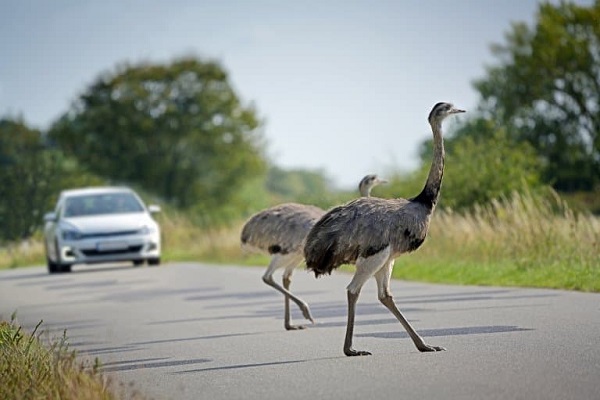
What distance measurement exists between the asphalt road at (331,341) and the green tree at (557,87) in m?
31.7

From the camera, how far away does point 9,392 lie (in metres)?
9.84

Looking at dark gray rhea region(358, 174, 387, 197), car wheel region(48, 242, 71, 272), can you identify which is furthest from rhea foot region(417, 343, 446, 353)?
car wheel region(48, 242, 71, 272)

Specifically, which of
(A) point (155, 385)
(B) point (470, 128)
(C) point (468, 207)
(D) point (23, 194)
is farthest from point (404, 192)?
(A) point (155, 385)

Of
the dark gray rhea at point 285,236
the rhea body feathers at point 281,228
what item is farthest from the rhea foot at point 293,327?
the rhea body feathers at point 281,228

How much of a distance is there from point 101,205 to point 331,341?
60.2 ft

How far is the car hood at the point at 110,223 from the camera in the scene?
2959cm

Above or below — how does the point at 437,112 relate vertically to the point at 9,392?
above

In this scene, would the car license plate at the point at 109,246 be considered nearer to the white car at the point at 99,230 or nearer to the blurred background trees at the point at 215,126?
the white car at the point at 99,230

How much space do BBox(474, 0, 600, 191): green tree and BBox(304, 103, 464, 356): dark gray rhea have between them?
4191 centimetres

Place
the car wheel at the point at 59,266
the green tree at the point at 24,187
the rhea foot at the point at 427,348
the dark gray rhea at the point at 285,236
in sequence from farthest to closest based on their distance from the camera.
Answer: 1. the green tree at the point at 24,187
2. the car wheel at the point at 59,266
3. the dark gray rhea at the point at 285,236
4. the rhea foot at the point at 427,348

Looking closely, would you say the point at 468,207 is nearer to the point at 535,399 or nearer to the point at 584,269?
the point at 584,269

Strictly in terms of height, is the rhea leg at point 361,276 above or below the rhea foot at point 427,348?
above

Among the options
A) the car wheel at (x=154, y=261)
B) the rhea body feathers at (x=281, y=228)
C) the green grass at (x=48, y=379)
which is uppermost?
the rhea body feathers at (x=281, y=228)

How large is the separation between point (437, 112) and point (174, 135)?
47272 mm
